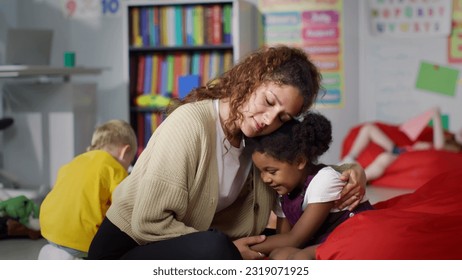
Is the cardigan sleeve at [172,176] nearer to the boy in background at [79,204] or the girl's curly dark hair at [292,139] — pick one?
the girl's curly dark hair at [292,139]

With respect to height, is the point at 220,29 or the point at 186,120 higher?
the point at 220,29

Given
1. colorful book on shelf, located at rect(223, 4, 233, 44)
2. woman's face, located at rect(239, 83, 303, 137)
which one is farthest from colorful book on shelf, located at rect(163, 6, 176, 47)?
woman's face, located at rect(239, 83, 303, 137)

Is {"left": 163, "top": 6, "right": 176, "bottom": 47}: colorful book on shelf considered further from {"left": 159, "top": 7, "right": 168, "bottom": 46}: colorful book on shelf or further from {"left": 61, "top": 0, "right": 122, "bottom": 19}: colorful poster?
{"left": 61, "top": 0, "right": 122, "bottom": 19}: colorful poster

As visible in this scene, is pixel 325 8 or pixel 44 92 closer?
pixel 44 92

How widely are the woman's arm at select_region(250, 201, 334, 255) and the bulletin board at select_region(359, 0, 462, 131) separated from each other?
2.33m

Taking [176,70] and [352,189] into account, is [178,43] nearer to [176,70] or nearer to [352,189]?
[176,70]

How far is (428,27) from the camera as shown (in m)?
3.69

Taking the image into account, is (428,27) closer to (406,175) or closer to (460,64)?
(460,64)

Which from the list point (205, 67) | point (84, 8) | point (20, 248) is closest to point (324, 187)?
point (20, 248)

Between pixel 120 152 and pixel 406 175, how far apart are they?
1.49 metres

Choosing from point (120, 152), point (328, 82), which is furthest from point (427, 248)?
point (328, 82)

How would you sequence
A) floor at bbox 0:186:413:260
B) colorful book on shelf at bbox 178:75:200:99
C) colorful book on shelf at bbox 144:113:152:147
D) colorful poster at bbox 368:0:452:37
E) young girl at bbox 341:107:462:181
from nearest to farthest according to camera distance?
floor at bbox 0:186:413:260 → young girl at bbox 341:107:462:181 → colorful book on shelf at bbox 178:75:200:99 → colorful book on shelf at bbox 144:113:152:147 → colorful poster at bbox 368:0:452:37

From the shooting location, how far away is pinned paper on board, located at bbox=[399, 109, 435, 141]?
11.4 ft

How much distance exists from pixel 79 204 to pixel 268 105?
Answer: 637mm
